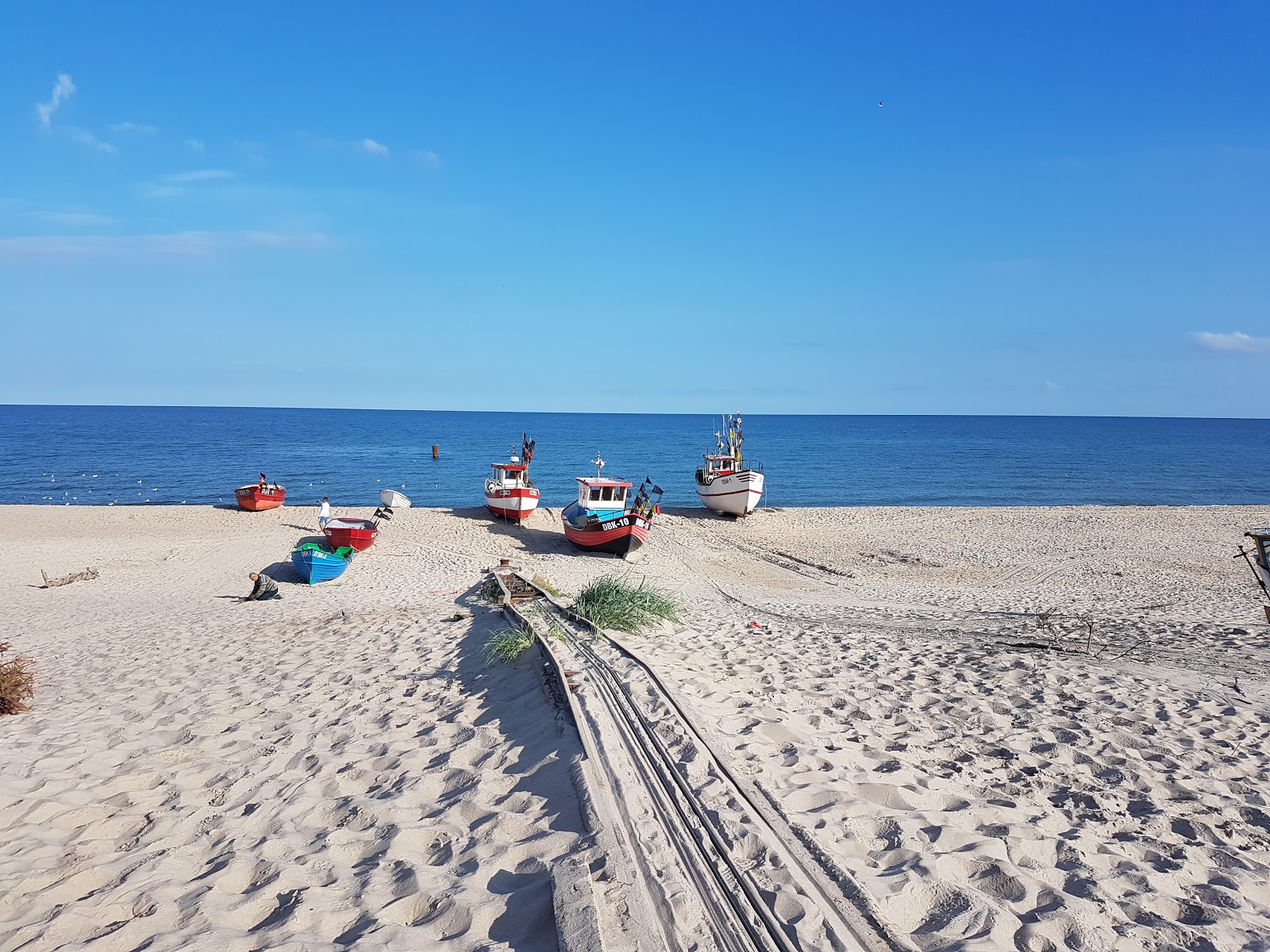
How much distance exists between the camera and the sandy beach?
4160mm

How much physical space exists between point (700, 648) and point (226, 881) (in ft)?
20.8

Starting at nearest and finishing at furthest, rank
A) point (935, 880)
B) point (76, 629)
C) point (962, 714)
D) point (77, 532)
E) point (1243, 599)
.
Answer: point (935, 880)
point (962, 714)
point (76, 629)
point (1243, 599)
point (77, 532)

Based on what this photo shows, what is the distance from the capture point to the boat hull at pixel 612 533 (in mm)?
23703

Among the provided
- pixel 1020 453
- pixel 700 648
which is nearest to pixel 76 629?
pixel 700 648

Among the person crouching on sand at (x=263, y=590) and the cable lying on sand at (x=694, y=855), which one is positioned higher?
the cable lying on sand at (x=694, y=855)

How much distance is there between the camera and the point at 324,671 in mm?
9930

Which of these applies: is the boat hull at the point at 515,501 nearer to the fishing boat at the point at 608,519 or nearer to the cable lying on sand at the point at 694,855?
the fishing boat at the point at 608,519

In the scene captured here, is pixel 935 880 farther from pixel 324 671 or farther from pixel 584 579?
pixel 584 579

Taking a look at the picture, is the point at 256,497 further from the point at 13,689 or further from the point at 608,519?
the point at 13,689

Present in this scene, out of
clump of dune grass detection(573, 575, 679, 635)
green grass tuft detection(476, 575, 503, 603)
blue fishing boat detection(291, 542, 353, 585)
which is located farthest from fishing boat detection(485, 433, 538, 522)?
clump of dune grass detection(573, 575, 679, 635)

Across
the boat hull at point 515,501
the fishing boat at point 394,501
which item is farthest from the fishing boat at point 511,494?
the fishing boat at point 394,501

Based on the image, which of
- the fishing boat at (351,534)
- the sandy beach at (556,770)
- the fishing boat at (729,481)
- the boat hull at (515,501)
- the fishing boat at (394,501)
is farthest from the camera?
the fishing boat at (729,481)

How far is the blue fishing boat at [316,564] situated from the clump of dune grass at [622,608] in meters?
9.74

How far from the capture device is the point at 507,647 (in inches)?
366
